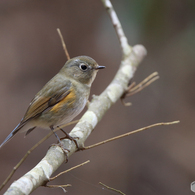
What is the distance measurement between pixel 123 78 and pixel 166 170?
1.68 meters

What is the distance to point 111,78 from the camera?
4.95m

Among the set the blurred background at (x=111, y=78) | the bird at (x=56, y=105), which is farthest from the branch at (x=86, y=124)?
the blurred background at (x=111, y=78)

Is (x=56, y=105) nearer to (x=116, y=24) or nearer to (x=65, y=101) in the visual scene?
(x=65, y=101)

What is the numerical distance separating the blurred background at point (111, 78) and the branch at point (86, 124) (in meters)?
1.35

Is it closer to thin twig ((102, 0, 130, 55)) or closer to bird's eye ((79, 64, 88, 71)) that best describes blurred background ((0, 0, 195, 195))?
thin twig ((102, 0, 130, 55))

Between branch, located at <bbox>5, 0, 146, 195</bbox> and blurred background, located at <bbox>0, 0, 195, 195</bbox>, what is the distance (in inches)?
53.3

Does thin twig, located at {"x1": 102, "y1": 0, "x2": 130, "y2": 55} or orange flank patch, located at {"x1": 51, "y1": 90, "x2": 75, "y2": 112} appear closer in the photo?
orange flank patch, located at {"x1": 51, "y1": 90, "x2": 75, "y2": 112}

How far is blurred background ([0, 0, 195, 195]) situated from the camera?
410 centimetres

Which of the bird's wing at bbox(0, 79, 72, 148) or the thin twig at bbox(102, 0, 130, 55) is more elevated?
the thin twig at bbox(102, 0, 130, 55)

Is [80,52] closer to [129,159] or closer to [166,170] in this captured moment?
[129,159]

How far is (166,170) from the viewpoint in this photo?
13.3 ft

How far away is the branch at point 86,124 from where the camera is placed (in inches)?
59.4

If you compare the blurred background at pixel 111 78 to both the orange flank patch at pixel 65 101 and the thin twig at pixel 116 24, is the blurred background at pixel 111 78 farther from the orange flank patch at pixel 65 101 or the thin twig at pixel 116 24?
the orange flank patch at pixel 65 101

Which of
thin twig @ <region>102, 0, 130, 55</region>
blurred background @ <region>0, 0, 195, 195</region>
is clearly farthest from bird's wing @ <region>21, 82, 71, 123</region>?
blurred background @ <region>0, 0, 195, 195</region>
